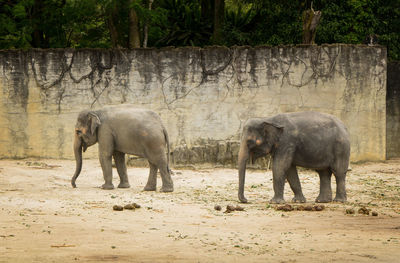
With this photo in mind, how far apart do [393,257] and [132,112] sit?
5545 millimetres

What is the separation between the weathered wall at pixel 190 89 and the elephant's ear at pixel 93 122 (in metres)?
3.07

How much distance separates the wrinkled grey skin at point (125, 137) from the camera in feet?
34.3

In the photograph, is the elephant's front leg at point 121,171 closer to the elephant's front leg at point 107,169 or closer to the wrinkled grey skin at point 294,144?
the elephant's front leg at point 107,169

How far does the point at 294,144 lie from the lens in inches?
367

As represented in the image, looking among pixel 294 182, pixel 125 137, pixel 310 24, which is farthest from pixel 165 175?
pixel 310 24

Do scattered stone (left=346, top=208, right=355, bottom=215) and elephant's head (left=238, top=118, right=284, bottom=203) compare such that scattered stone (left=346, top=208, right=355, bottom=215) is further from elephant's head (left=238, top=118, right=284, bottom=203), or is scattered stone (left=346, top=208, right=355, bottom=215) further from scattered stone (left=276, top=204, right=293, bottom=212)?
elephant's head (left=238, top=118, right=284, bottom=203)

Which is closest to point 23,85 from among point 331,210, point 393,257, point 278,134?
point 278,134

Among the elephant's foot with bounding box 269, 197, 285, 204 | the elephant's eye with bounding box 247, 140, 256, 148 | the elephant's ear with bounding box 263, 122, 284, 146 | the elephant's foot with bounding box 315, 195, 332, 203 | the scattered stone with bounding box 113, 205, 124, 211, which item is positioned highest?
the elephant's ear with bounding box 263, 122, 284, 146

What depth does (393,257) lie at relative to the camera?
5906mm

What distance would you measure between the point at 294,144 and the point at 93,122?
3142 mm

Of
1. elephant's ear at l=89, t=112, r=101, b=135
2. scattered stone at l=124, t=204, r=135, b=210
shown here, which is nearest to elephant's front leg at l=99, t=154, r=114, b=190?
elephant's ear at l=89, t=112, r=101, b=135

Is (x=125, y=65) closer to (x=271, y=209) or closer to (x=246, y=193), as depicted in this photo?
(x=246, y=193)

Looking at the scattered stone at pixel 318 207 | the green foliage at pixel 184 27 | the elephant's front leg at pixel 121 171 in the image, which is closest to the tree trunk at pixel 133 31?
the green foliage at pixel 184 27

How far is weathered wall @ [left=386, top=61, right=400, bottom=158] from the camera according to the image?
49.6 ft
